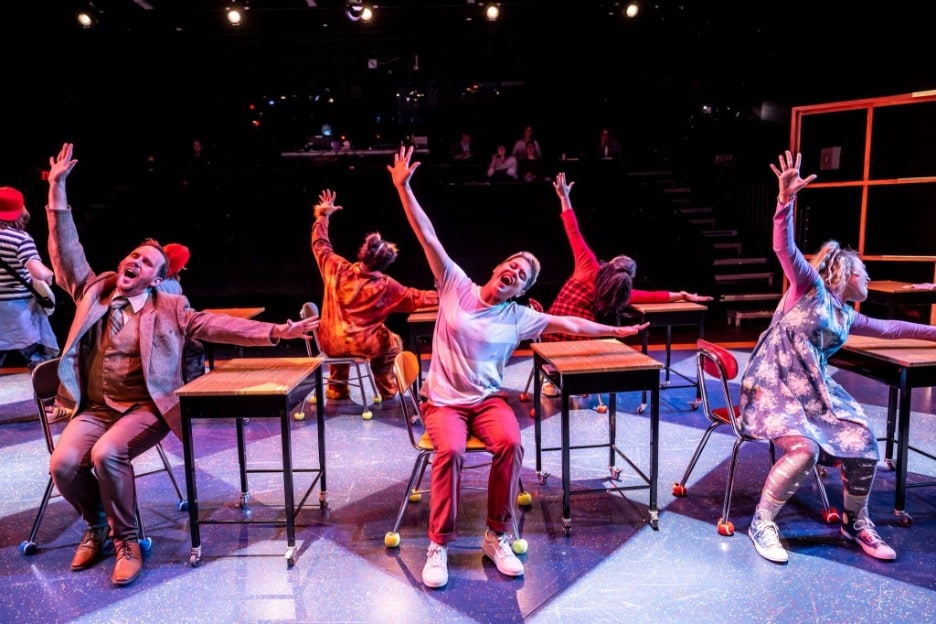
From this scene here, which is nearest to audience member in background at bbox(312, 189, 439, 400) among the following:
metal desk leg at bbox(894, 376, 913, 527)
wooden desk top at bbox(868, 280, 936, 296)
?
metal desk leg at bbox(894, 376, 913, 527)

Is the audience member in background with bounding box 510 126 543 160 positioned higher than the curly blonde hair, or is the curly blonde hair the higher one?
the audience member in background with bounding box 510 126 543 160

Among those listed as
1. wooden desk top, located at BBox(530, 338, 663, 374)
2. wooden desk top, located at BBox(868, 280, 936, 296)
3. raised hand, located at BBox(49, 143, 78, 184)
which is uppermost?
raised hand, located at BBox(49, 143, 78, 184)

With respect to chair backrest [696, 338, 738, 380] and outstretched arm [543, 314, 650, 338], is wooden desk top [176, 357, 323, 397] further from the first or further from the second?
chair backrest [696, 338, 738, 380]

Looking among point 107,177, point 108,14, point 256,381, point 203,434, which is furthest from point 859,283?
point 108,14

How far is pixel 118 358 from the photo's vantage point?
9.97 feet

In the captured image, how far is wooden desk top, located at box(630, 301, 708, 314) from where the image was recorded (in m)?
4.93

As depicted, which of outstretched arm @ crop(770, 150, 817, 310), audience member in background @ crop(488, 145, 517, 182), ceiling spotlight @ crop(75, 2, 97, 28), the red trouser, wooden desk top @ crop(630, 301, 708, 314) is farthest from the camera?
audience member in background @ crop(488, 145, 517, 182)

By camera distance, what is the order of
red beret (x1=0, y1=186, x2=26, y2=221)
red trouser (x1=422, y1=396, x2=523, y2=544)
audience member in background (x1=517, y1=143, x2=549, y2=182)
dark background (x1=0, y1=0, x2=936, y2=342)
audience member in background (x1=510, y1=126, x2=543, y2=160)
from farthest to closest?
1. audience member in background (x1=510, y1=126, x2=543, y2=160)
2. audience member in background (x1=517, y1=143, x2=549, y2=182)
3. dark background (x1=0, y1=0, x2=936, y2=342)
4. red beret (x1=0, y1=186, x2=26, y2=221)
5. red trouser (x1=422, y1=396, x2=523, y2=544)

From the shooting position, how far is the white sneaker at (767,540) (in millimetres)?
2855

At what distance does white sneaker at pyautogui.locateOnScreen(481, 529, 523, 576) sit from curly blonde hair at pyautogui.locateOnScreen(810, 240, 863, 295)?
6.33 ft

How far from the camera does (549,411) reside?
16.6 ft

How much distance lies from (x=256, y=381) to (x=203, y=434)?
2.15 metres

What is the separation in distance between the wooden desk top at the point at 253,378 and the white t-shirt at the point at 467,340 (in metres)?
0.64

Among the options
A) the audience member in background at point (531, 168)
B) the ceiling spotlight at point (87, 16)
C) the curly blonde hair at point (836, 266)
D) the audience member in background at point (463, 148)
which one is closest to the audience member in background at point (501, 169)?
the audience member in background at point (531, 168)
